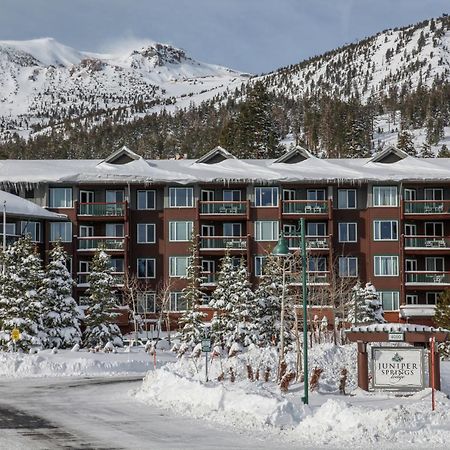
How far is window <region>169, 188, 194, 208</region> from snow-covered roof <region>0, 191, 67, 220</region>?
341 inches

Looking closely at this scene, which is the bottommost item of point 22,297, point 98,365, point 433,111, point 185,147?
point 98,365

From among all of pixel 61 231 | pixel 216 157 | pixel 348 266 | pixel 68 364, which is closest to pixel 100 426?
pixel 68 364

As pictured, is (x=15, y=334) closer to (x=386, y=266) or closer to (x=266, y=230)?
(x=266, y=230)

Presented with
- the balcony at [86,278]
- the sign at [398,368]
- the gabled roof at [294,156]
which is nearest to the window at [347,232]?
the gabled roof at [294,156]

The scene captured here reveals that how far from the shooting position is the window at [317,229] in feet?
215

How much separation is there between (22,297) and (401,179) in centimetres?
3223

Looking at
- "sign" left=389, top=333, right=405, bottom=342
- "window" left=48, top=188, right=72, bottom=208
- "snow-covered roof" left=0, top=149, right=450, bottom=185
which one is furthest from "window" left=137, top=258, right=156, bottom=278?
"sign" left=389, top=333, right=405, bottom=342

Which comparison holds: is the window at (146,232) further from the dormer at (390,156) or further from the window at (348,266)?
the dormer at (390,156)

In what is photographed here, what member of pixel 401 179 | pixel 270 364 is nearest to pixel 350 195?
pixel 401 179

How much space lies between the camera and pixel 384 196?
215 feet

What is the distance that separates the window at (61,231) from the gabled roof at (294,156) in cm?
1810

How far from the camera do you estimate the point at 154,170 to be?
66.8 m

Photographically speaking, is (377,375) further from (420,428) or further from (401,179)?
(401,179)

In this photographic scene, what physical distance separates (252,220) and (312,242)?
4972 mm
